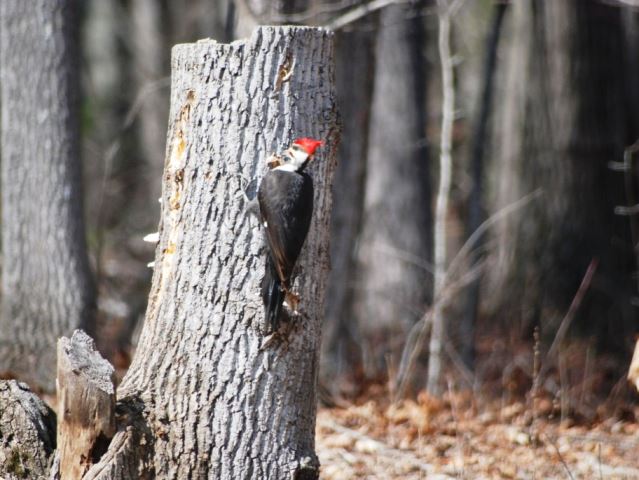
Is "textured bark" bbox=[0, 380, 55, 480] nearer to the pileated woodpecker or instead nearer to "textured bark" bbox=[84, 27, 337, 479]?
"textured bark" bbox=[84, 27, 337, 479]

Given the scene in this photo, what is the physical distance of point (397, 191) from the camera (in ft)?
37.4

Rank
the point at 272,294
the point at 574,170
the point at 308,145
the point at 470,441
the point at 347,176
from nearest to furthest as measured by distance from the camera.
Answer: the point at 308,145 → the point at 272,294 → the point at 470,441 → the point at 347,176 → the point at 574,170

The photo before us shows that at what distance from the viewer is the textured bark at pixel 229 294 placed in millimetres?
4391

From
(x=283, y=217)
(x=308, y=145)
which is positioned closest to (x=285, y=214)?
(x=283, y=217)

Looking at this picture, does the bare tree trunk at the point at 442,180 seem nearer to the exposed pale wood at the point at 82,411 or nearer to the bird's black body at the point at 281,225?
the bird's black body at the point at 281,225

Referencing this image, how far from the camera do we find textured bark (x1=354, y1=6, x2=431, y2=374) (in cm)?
1111

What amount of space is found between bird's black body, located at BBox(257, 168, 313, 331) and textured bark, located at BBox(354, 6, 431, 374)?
657cm

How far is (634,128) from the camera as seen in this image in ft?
31.9

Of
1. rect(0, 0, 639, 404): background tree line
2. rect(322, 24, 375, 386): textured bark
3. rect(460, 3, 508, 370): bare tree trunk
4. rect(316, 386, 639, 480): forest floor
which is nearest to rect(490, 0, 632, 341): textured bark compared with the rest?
rect(0, 0, 639, 404): background tree line

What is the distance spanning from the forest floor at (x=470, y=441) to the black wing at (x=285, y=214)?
2.07m

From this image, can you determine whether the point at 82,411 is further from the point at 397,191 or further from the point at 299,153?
the point at 397,191

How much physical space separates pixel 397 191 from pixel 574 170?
2541 mm

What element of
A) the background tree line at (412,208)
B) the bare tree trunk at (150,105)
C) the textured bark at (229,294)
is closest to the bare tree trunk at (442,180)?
the background tree line at (412,208)

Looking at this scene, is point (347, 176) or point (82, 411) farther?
point (347, 176)
